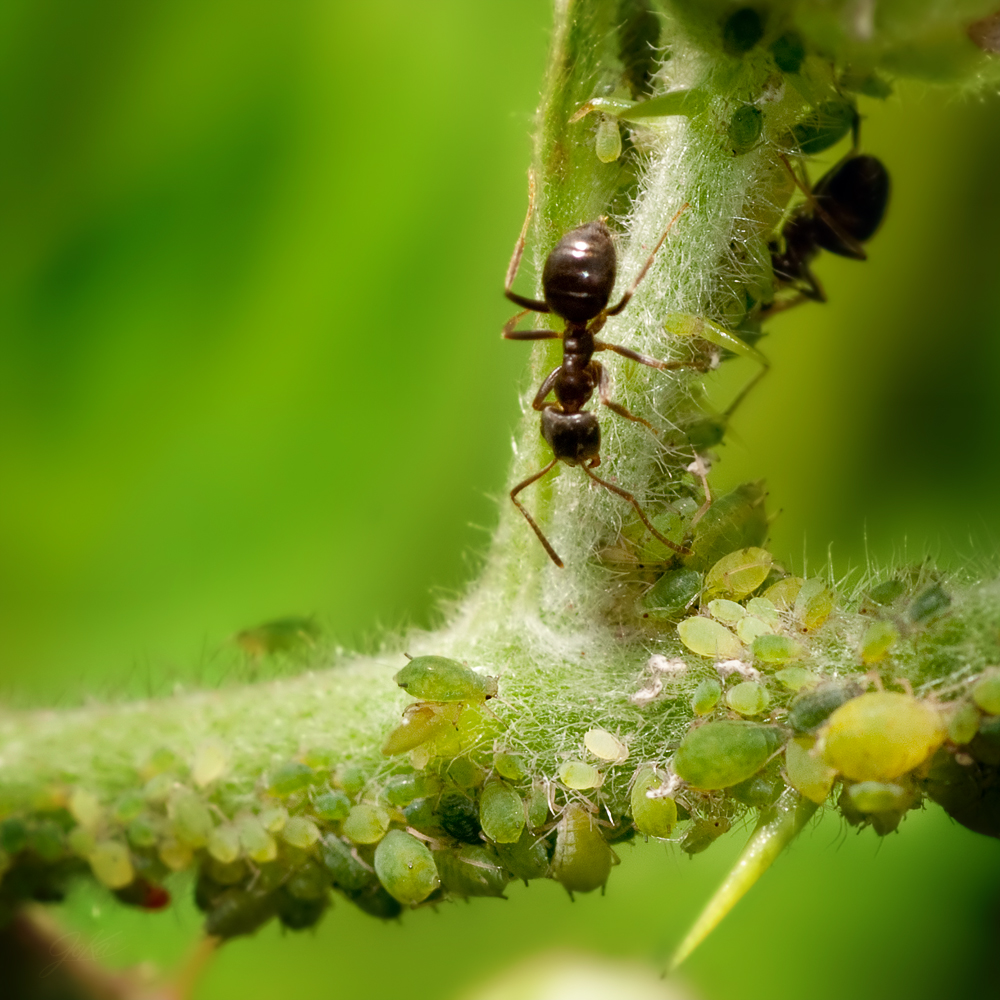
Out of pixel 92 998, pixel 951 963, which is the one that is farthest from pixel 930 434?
pixel 92 998

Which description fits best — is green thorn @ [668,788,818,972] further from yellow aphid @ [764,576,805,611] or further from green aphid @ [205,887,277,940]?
green aphid @ [205,887,277,940]

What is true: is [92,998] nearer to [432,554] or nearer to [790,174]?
[432,554]

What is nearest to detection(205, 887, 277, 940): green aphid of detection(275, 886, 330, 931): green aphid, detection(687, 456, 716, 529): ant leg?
detection(275, 886, 330, 931): green aphid

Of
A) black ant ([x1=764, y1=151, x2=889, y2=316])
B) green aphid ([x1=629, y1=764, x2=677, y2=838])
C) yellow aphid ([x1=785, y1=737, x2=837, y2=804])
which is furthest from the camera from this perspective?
black ant ([x1=764, y1=151, x2=889, y2=316])

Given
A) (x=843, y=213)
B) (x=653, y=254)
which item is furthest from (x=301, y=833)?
(x=843, y=213)

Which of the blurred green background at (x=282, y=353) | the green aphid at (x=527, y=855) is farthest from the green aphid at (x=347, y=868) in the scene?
the blurred green background at (x=282, y=353)

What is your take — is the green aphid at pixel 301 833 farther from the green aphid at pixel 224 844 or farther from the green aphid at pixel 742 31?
the green aphid at pixel 742 31
